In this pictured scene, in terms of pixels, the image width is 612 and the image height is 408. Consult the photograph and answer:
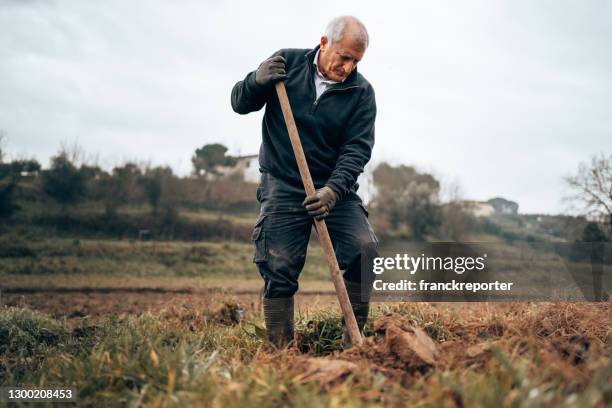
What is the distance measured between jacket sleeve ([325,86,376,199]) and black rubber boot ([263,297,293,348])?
2.74ft

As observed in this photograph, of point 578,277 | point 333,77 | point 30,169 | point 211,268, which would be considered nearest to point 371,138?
point 333,77

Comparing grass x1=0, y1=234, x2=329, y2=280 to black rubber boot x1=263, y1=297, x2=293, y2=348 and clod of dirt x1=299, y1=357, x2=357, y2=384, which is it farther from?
clod of dirt x1=299, y1=357, x2=357, y2=384

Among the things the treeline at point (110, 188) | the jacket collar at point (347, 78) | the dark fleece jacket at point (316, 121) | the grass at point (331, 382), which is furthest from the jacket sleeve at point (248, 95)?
the treeline at point (110, 188)

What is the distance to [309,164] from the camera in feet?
13.2

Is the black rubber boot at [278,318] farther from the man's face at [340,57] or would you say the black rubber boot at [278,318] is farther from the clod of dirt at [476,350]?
the man's face at [340,57]

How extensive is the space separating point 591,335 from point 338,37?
2.48 metres

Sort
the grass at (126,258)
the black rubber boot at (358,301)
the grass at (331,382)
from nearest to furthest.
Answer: the grass at (331,382), the black rubber boot at (358,301), the grass at (126,258)

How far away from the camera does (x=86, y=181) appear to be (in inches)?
955

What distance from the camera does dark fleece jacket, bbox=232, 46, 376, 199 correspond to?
3.96 metres

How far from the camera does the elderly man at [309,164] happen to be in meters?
3.89

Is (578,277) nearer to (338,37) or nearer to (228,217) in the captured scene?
(338,37)

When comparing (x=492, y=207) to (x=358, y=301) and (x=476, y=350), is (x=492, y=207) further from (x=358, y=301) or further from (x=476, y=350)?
(x=476, y=350)

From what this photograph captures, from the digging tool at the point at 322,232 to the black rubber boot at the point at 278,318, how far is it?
41 cm

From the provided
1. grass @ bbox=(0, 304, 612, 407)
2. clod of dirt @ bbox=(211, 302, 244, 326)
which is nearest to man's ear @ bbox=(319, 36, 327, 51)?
grass @ bbox=(0, 304, 612, 407)
